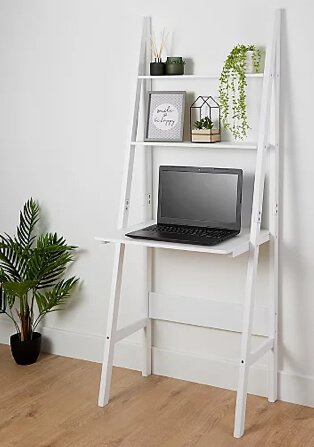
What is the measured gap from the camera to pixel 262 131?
2.90 meters

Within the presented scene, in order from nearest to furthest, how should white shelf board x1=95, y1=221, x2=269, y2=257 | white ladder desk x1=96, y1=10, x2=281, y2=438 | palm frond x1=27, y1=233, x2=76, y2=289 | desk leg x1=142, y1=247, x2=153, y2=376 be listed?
white shelf board x1=95, y1=221, x2=269, y2=257
white ladder desk x1=96, y1=10, x2=281, y2=438
desk leg x1=142, y1=247, x2=153, y2=376
palm frond x1=27, y1=233, x2=76, y2=289

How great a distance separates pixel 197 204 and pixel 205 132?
320 millimetres

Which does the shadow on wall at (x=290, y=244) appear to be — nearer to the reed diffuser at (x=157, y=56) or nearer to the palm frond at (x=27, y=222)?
the reed diffuser at (x=157, y=56)

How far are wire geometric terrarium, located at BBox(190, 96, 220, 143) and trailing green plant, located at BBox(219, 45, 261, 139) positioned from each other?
0.06 metres

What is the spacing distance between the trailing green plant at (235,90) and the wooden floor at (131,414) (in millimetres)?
1200

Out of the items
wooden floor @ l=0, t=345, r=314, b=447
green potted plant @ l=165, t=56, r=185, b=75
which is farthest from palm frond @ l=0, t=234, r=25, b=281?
green potted plant @ l=165, t=56, r=185, b=75

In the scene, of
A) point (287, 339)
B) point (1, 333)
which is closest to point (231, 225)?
point (287, 339)

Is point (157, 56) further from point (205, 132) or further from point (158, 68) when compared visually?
point (205, 132)

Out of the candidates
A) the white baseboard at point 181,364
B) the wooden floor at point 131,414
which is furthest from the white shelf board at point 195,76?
the wooden floor at point 131,414

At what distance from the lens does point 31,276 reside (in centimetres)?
363

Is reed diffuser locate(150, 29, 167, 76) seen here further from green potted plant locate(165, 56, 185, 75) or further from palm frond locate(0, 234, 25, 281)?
palm frond locate(0, 234, 25, 281)

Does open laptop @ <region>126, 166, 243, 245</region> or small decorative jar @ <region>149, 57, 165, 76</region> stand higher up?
small decorative jar @ <region>149, 57, 165, 76</region>

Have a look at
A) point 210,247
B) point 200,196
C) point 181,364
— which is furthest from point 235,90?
point 181,364

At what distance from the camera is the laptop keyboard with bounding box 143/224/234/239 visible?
3018 mm
